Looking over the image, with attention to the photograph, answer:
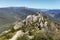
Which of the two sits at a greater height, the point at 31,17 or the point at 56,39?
the point at 31,17

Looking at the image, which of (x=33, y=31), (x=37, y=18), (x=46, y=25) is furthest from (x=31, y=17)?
(x=33, y=31)

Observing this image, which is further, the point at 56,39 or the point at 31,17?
the point at 31,17

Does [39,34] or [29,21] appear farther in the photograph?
[29,21]

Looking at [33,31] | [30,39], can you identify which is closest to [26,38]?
[30,39]

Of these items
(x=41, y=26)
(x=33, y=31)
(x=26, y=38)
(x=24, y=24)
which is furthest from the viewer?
(x=24, y=24)

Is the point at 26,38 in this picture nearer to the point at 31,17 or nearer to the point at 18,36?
the point at 18,36

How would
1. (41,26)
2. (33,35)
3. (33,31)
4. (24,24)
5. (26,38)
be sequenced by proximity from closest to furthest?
(26,38) → (33,35) → (33,31) → (41,26) → (24,24)

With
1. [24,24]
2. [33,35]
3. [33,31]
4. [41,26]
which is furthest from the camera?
[24,24]

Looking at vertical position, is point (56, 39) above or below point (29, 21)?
below

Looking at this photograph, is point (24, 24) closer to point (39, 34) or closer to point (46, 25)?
point (46, 25)
